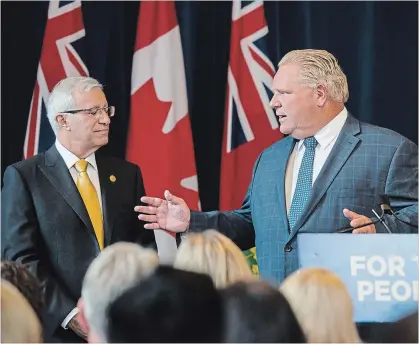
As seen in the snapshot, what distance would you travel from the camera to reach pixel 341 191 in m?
2.84

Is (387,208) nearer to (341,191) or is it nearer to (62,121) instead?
(341,191)

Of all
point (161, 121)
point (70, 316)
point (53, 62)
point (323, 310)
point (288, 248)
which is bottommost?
point (70, 316)

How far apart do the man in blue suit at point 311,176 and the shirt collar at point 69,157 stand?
0.30 meters

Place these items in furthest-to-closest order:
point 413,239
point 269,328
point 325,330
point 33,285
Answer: point 413,239 → point 33,285 → point 325,330 → point 269,328

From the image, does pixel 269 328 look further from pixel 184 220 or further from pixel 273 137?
pixel 273 137

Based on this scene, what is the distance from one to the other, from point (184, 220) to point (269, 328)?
1.35m

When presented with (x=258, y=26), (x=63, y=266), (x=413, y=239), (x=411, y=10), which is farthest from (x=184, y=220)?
(x=411, y=10)

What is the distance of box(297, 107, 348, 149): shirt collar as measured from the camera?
296cm

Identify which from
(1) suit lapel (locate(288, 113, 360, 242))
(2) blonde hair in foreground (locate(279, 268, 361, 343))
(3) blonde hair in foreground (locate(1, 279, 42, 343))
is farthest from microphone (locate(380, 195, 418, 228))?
(3) blonde hair in foreground (locate(1, 279, 42, 343))

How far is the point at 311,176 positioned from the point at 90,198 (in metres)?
0.76

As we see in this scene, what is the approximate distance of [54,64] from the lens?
3984 millimetres

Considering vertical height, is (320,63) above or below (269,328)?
above

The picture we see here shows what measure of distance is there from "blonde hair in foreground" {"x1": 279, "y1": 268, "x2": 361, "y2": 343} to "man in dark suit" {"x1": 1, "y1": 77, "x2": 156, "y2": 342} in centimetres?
126

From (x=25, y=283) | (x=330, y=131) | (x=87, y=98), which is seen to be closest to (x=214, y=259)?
(x=25, y=283)
